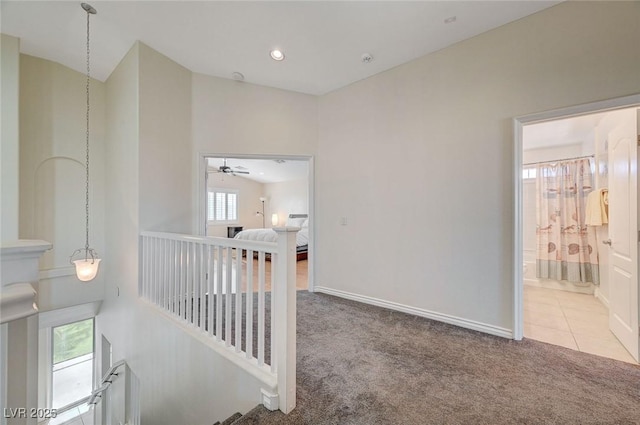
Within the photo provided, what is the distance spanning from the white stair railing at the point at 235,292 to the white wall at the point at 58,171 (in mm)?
1623

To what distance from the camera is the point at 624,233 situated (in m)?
2.36

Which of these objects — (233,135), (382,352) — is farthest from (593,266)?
(233,135)

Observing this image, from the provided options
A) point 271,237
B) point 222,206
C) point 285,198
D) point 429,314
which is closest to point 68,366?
point 271,237

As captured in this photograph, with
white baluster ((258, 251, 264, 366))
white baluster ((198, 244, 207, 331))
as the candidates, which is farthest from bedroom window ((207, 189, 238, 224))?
white baluster ((258, 251, 264, 366))

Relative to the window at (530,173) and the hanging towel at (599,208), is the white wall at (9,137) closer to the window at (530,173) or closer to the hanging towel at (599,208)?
the hanging towel at (599,208)

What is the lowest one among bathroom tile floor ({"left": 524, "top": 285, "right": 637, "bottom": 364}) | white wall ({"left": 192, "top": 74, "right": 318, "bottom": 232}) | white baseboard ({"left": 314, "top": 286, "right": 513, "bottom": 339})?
bathroom tile floor ({"left": 524, "top": 285, "right": 637, "bottom": 364})

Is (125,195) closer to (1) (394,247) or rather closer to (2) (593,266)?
(1) (394,247)

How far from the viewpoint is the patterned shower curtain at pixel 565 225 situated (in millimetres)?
4023

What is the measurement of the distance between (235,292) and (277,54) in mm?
2617

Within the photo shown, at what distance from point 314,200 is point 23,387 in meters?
3.27

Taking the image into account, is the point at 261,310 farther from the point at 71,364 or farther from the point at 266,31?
the point at 71,364

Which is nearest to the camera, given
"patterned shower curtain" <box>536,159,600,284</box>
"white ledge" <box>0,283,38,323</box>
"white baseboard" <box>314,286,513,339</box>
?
"white ledge" <box>0,283,38,323</box>

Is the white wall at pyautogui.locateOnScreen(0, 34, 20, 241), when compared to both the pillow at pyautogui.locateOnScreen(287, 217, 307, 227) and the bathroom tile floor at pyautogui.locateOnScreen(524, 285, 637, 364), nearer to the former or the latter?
the bathroom tile floor at pyautogui.locateOnScreen(524, 285, 637, 364)

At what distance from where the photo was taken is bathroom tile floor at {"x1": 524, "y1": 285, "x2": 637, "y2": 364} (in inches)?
92.9
